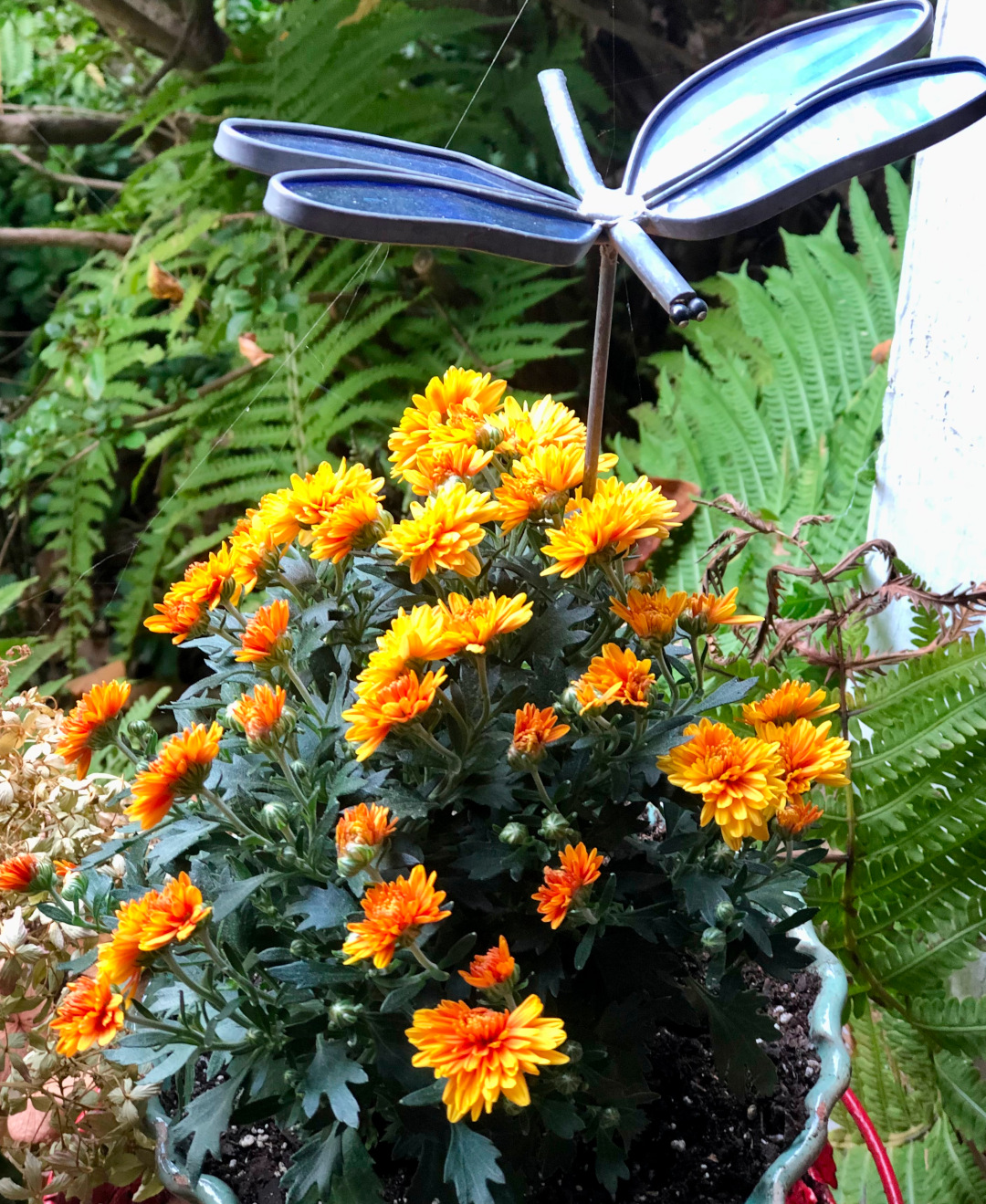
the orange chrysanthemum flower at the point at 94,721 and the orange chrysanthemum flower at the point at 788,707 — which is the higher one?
the orange chrysanthemum flower at the point at 788,707

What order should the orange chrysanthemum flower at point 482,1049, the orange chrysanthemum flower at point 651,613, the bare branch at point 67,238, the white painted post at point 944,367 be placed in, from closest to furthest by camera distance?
the orange chrysanthemum flower at point 482,1049
the orange chrysanthemum flower at point 651,613
the white painted post at point 944,367
the bare branch at point 67,238

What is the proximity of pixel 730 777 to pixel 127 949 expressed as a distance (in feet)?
0.78

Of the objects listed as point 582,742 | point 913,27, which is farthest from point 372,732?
point 913,27

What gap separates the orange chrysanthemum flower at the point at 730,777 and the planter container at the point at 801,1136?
0.54 ft

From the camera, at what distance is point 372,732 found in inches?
15.4

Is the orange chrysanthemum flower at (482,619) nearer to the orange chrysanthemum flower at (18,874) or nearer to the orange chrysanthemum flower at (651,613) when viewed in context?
the orange chrysanthemum flower at (651,613)

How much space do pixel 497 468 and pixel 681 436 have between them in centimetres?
81

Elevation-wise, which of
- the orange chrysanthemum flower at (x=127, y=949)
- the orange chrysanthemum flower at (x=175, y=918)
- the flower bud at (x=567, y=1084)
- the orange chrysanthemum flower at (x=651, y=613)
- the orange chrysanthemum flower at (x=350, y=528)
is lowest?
the flower bud at (x=567, y=1084)

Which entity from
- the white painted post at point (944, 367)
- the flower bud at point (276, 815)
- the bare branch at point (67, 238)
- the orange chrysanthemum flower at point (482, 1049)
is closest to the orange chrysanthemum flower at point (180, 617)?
the flower bud at point (276, 815)

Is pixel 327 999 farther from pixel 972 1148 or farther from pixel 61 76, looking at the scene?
pixel 61 76

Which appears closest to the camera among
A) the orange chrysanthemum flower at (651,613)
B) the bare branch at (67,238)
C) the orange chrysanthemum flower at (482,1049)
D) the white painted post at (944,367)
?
the orange chrysanthemum flower at (482,1049)

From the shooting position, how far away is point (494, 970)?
390 mm

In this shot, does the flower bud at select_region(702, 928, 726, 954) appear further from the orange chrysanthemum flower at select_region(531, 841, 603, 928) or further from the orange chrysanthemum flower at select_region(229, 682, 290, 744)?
the orange chrysanthemum flower at select_region(229, 682, 290, 744)

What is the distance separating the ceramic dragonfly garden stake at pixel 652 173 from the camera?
1.21 feet
